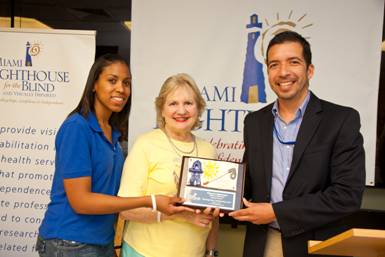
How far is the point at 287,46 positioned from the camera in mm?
2094

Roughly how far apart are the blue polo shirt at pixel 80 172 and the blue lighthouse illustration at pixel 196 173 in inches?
16.1

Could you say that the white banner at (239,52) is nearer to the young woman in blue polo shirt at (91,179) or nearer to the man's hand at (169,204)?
the young woman in blue polo shirt at (91,179)

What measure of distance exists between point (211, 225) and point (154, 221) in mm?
321

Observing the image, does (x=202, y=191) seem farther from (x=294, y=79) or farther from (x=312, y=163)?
(x=294, y=79)

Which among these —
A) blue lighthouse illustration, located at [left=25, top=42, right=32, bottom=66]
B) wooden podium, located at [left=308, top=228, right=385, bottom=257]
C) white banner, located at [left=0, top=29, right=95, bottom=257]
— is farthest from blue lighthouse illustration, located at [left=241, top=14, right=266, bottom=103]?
wooden podium, located at [left=308, top=228, right=385, bottom=257]

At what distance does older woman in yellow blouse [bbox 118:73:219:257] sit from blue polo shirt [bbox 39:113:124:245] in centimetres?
10

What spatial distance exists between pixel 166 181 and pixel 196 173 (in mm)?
169

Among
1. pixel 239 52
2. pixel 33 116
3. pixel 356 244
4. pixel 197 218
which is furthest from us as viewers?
pixel 33 116

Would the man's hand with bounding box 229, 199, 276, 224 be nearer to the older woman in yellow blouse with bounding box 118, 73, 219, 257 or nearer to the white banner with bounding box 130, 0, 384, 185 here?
the older woman in yellow blouse with bounding box 118, 73, 219, 257

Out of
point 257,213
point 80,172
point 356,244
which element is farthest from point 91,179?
point 356,244

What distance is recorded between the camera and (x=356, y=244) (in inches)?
54.4

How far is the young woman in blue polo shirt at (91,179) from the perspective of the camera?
2043 mm

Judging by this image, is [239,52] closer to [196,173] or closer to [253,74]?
[253,74]

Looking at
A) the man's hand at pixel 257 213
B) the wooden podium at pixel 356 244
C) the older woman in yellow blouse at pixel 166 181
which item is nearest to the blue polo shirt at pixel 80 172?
the older woman in yellow blouse at pixel 166 181
